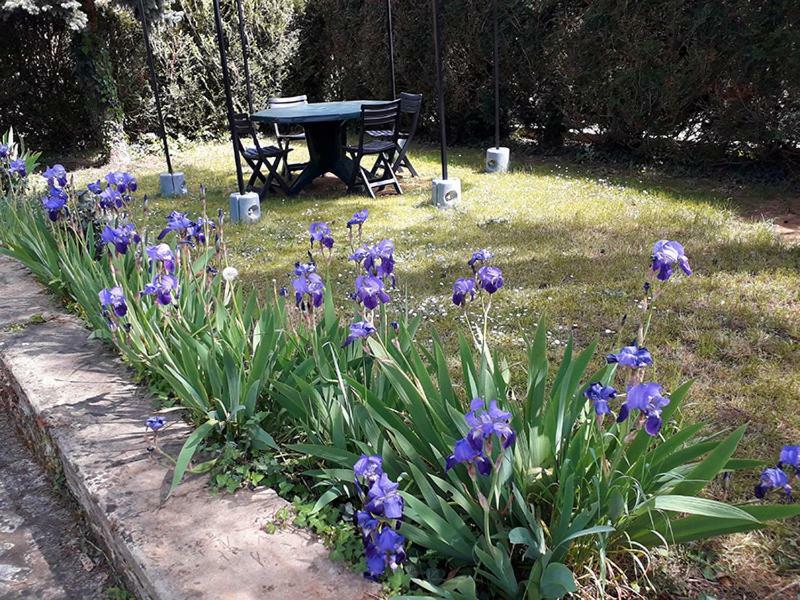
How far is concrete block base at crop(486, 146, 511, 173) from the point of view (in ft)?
24.5

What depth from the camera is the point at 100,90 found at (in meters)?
9.00

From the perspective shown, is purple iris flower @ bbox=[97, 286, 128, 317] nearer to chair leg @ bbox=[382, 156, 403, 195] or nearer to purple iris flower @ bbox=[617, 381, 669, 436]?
purple iris flower @ bbox=[617, 381, 669, 436]

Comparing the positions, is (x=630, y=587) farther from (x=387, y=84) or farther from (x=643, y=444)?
(x=387, y=84)

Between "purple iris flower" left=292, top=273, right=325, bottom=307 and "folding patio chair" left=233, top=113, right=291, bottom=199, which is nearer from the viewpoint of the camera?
"purple iris flower" left=292, top=273, right=325, bottom=307

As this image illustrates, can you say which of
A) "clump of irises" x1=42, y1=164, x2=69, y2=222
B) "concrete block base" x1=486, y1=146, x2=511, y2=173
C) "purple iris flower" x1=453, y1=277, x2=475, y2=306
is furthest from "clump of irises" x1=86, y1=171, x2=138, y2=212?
"concrete block base" x1=486, y1=146, x2=511, y2=173

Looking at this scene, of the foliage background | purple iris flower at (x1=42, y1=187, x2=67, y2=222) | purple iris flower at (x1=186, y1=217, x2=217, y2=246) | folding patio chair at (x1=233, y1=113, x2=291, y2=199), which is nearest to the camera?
purple iris flower at (x1=186, y1=217, x2=217, y2=246)

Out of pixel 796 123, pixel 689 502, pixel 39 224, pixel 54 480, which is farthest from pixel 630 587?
pixel 796 123

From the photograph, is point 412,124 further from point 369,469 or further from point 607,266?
point 369,469

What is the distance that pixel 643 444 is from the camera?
1599mm

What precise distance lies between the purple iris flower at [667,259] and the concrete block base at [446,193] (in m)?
4.41

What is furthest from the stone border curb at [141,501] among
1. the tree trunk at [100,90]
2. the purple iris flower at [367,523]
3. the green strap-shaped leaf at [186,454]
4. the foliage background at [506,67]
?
the tree trunk at [100,90]

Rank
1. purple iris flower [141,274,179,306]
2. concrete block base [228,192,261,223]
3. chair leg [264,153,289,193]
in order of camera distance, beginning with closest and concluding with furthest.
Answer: purple iris flower [141,274,179,306] → concrete block base [228,192,261,223] → chair leg [264,153,289,193]

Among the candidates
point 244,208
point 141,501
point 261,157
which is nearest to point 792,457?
point 141,501

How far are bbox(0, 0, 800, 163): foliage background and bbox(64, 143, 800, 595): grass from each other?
654 mm
